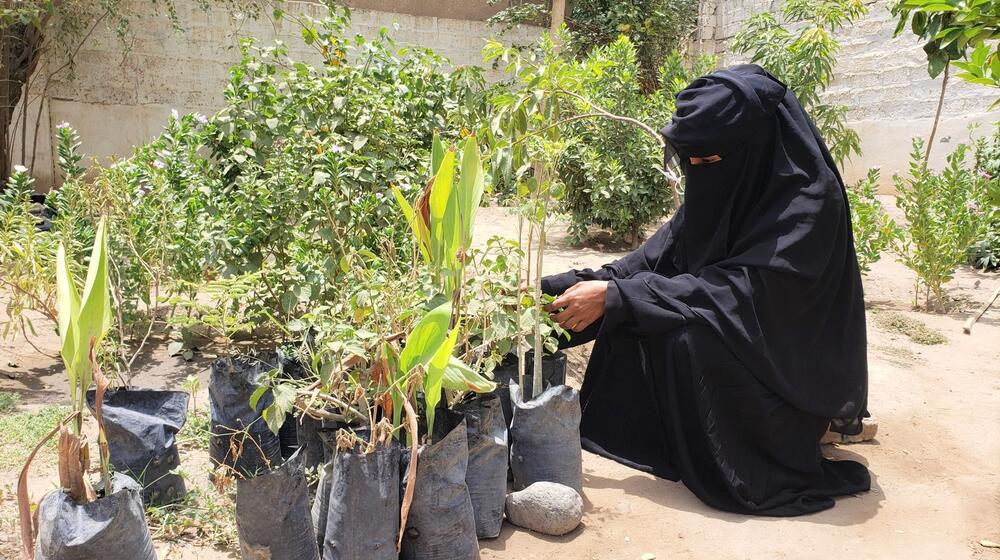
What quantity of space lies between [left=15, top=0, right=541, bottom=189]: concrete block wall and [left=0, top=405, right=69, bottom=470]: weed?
6335 millimetres

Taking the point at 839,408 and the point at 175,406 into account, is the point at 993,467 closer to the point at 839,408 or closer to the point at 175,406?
Answer: the point at 839,408

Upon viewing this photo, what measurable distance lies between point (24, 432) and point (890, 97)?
329 inches

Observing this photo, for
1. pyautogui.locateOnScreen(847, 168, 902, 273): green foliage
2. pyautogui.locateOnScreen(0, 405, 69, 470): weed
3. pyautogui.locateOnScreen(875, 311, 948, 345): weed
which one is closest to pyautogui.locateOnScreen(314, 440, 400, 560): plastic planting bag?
pyautogui.locateOnScreen(0, 405, 69, 470): weed

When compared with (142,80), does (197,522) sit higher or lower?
lower

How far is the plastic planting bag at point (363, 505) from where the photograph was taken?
197cm

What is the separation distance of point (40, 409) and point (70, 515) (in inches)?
65.4

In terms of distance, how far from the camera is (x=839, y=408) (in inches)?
110

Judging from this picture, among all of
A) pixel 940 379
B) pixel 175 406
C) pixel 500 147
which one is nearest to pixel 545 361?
pixel 500 147

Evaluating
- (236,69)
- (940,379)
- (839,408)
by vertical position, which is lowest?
(940,379)

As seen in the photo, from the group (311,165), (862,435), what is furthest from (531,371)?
(862,435)

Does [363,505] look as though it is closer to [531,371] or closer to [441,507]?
[441,507]

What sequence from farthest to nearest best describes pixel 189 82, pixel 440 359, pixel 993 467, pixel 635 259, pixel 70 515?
pixel 189 82
pixel 635 259
pixel 993 467
pixel 440 359
pixel 70 515

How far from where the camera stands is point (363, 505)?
1.97 m

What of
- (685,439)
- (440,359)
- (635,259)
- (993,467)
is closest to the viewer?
(440,359)
